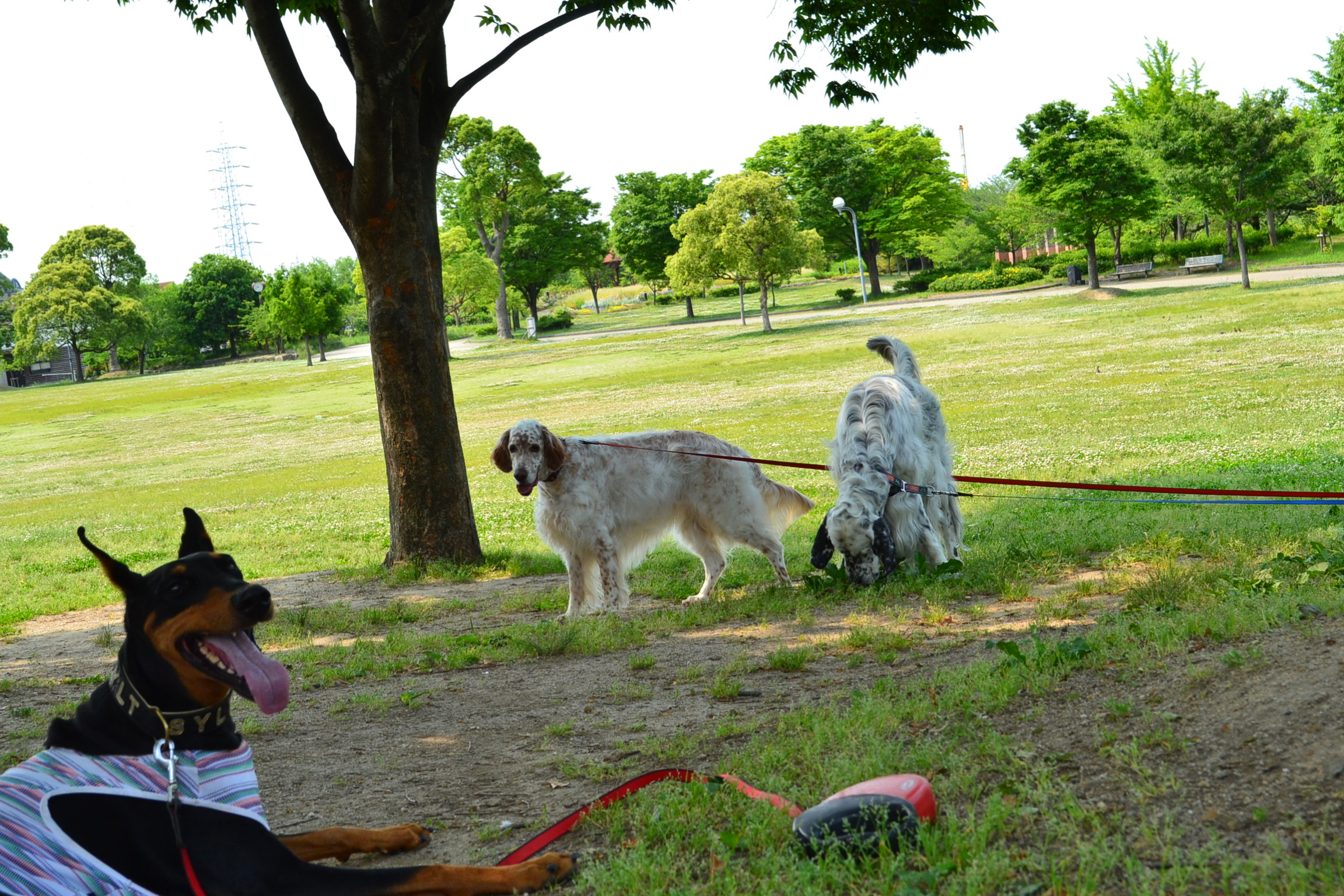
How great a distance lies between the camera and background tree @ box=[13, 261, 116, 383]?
252 ft

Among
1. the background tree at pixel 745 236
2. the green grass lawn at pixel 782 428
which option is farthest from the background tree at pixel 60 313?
the background tree at pixel 745 236

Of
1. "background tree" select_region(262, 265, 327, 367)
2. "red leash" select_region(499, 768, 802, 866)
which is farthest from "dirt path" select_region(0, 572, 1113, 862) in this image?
"background tree" select_region(262, 265, 327, 367)

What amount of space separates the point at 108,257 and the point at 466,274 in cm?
4329

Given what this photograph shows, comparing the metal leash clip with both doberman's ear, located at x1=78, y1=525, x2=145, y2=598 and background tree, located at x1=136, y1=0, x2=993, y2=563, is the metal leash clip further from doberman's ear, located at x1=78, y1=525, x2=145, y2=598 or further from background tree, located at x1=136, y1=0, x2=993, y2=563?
background tree, located at x1=136, y1=0, x2=993, y2=563

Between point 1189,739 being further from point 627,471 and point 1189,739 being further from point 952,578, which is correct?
point 627,471

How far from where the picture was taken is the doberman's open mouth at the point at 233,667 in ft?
10.7

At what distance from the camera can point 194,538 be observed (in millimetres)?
3783

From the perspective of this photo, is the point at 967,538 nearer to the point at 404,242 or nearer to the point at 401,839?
the point at 404,242

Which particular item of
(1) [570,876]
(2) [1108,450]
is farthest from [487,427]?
(1) [570,876]

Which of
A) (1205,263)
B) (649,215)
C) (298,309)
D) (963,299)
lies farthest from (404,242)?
(649,215)

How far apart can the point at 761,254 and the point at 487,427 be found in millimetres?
26834

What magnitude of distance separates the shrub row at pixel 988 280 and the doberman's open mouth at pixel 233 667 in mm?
62845

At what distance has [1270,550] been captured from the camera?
7.07 meters

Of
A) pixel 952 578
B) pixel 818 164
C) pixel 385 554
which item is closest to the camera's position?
pixel 952 578
